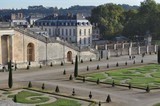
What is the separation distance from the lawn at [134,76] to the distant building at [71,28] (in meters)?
54.6

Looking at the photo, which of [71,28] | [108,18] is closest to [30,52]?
[71,28]

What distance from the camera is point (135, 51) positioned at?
Result: 3868 inches

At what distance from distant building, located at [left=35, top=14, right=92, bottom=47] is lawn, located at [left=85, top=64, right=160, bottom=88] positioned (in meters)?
54.6

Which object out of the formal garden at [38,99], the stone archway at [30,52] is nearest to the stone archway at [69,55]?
the stone archway at [30,52]

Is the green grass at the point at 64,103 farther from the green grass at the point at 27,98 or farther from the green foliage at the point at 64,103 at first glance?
the green grass at the point at 27,98

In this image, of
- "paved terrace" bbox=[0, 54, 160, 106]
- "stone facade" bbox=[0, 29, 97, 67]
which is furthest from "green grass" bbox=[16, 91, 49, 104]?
"stone facade" bbox=[0, 29, 97, 67]

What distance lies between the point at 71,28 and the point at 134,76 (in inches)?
2602

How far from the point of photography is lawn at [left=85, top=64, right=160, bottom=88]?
55438mm

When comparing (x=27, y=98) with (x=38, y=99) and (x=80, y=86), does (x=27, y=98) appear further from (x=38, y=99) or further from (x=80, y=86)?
(x=80, y=86)

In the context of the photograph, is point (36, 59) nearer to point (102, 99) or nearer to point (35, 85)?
point (35, 85)

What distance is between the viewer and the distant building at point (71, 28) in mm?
124562

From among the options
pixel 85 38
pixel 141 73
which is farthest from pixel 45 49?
pixel 85 38

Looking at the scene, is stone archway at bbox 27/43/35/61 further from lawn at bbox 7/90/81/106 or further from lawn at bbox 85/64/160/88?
lawn at bbox 7/90/81/106

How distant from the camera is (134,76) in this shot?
61219 millimetres
